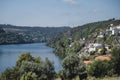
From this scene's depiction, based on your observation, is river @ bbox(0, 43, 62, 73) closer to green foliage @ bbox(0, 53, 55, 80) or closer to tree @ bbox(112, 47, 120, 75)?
tree @ bbox(112, 47, 120, 75)

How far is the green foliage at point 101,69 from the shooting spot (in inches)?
1174

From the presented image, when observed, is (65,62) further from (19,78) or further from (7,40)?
(7,40)

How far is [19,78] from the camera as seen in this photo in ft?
92.1

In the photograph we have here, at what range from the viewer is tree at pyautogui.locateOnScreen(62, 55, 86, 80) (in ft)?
97.6

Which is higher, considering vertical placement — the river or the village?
the village

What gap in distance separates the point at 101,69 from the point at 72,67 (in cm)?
283

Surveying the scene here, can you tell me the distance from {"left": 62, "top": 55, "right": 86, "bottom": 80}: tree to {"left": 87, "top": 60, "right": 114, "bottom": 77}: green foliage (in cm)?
83

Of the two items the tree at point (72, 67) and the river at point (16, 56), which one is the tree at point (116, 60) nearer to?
the tree at point (72, 67)

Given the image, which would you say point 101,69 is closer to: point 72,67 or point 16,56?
point 72,67

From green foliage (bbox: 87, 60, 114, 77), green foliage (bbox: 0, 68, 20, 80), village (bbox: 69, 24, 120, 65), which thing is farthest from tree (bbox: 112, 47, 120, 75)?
green foliage (bbox: 0, 68, 20, 80)

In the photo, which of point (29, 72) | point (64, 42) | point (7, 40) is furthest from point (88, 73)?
point (7, 40)

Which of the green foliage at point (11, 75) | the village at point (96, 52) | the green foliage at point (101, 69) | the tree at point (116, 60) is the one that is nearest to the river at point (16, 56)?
the village at point (96, 52)

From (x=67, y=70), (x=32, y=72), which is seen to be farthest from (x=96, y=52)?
(x=32, y=72)

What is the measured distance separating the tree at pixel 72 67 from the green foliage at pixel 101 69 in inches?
32.7
